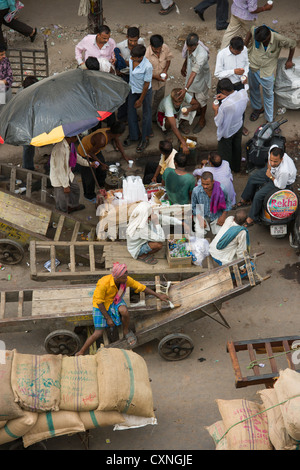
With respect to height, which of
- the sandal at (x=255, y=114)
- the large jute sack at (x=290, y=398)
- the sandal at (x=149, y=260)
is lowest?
the sandal at (x=149, y=260)

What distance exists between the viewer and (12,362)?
5.88 meters

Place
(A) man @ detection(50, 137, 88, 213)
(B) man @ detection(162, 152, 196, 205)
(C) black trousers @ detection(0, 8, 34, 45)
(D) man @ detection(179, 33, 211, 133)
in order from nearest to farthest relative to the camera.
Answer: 1. (A) man @ detection(50, 137, 88, 213)
2. (B) man @ detection(162, 152, 196, 205)
3. (D) man @ detection(179, 33, 211, 133)
4. (C) black trousers @ detection(0, 8, 34, 45)

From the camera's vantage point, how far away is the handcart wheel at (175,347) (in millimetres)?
6935

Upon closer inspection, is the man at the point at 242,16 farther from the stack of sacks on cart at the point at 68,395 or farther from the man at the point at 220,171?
the stack of sacks on cart at the point at 68,395

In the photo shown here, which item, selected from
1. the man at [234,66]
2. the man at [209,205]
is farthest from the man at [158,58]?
the man at [209,205]

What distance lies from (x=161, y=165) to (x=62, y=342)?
3.03 meters

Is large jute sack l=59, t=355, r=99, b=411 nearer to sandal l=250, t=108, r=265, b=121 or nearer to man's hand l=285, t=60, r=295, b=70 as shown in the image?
sandal l=250, t=108, r=265, b=121

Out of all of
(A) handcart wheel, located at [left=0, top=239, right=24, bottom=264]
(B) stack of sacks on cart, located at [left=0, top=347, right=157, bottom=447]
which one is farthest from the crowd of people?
(A) handcart wheel, located at [left=0, top=239, right=24, bottom=264]

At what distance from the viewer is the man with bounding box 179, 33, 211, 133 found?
30.3 ft

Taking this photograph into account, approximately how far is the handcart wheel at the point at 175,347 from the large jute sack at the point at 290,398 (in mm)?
1555

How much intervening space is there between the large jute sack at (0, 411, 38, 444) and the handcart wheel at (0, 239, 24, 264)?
2.84m

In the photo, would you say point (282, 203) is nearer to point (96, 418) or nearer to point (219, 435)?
point (219, 435)
